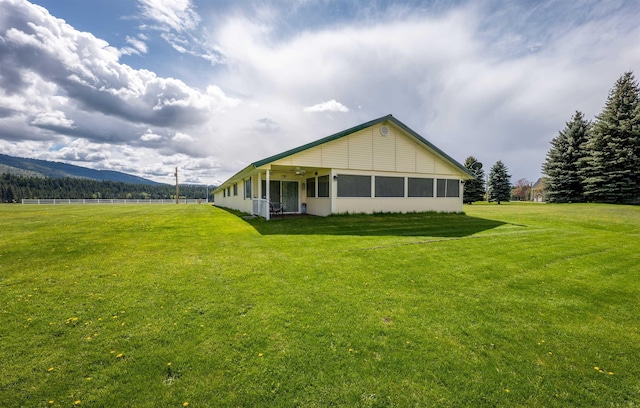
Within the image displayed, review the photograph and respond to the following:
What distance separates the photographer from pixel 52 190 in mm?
73188

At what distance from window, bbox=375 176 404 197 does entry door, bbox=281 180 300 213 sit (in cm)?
539

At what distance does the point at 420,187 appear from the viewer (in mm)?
16969

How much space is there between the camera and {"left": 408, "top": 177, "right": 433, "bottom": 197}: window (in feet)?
54.6

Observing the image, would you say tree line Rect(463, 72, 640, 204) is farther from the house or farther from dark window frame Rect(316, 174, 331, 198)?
dark window frame Rect(316, 174, 331, 198)

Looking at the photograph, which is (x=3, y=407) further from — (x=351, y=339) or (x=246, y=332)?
(x=351, y=339)

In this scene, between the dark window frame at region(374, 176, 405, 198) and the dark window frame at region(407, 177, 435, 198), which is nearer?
the dark window frame at region(374, 176, 405, 198)

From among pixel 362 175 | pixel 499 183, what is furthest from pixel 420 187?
pixel 499 183

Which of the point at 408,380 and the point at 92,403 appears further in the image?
the point at 408,380

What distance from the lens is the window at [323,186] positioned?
14750 mm

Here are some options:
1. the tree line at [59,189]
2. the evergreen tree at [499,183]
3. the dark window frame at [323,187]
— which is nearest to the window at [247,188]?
the dark window frame at [323,187]

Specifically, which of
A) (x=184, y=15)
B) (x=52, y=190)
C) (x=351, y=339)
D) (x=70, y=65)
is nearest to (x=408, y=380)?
(x=351, y=339)

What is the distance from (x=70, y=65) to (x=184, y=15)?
10.1 m

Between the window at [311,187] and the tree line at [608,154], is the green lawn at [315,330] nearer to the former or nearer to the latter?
the window at [311,187]

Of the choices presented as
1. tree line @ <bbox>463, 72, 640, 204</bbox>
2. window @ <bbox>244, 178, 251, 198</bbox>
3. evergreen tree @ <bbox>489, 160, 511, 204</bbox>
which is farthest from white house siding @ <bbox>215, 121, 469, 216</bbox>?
evergreen tree @ <bbox>489, 160, 511, 204</bbox>
